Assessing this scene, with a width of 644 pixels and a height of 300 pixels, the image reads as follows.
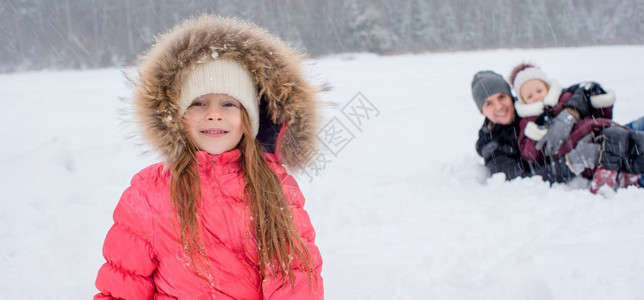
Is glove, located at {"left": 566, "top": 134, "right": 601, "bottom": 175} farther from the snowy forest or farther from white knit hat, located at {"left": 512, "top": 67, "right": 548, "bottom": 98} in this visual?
the snowy forest

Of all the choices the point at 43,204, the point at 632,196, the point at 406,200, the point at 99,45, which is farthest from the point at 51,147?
the point at 99,45

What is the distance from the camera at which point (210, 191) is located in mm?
1908

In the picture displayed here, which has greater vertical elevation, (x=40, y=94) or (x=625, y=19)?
(x=625, y=19)

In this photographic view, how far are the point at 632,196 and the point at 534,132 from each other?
3.30ft

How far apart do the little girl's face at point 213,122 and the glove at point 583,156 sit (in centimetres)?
318

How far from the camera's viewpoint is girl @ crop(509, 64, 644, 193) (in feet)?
11.5

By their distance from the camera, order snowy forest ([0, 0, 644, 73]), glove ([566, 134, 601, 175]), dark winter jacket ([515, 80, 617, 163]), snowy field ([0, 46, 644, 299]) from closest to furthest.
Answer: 1. snowy field ([0, 46, 644, 299])
2. glove ([566, 134, 601, 175])
3. dark winter jacket ([515, 80, 617, 163])
4. snowy forest ([0, 0, 644, 73])

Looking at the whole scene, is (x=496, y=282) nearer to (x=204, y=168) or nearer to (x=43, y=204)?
(x=204, y=168)

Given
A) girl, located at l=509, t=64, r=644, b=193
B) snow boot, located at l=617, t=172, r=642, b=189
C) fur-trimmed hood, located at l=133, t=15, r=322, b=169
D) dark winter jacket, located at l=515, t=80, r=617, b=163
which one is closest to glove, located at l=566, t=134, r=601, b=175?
girl, located at l=509, t=64, r=644, b=193

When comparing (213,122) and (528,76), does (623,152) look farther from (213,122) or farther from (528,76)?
(213,122)

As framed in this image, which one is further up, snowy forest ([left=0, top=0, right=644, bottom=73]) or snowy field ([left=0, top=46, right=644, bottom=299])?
snowy forest ([left=0, top=0, right=644, bottom=73])

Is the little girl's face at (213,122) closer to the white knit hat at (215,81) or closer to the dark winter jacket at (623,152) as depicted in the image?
the white knit hat at (215,81)

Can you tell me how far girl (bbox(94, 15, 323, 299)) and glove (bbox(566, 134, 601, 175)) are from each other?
2.88 metres

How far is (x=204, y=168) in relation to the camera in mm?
1938
